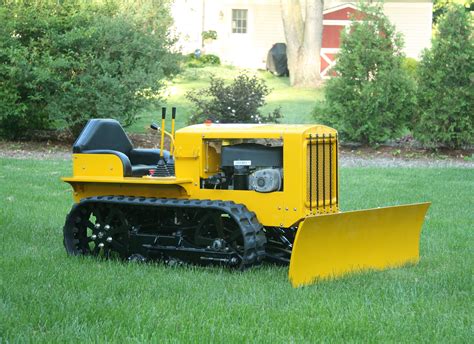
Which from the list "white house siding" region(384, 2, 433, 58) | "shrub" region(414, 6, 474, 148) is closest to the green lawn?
"shrub" region(414, 6, 474, 148)

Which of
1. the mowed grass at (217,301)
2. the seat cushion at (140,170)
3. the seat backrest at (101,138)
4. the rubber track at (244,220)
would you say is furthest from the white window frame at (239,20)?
the rubber track at (244,220)

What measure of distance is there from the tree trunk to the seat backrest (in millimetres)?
25079

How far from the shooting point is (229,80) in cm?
3322

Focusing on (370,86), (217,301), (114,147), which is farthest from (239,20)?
(217,301)

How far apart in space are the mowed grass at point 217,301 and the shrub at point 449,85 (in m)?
8.96

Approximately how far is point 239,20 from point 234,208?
35.9 metres

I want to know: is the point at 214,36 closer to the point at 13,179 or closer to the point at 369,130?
the point at 369,130

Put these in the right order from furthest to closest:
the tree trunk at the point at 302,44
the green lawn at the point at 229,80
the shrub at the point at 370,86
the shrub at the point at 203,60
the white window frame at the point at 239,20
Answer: the white window frame at the point at 239,20
the shrub at the point at 203,60
the tree trunk at the point at 302,44
the green lawn at the point at 229,80
the shrub at the point at 370,86

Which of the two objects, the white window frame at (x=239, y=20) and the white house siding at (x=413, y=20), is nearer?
the white house siding at (x=413, y=20)

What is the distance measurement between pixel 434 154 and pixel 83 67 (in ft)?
23.2

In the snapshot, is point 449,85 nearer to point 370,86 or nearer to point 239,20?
point 370,86

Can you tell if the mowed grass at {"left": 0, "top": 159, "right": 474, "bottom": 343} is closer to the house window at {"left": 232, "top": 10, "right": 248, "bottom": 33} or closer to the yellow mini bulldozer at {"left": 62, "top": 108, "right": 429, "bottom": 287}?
the yellow mini bulldozer at {"left": 62, "top": 108, "right": 429, "bottom": 287}

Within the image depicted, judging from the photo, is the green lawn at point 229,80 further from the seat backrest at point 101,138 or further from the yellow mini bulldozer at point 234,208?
the yellow mini bulldozer at point 234,208

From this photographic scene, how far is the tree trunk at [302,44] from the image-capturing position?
111ft
